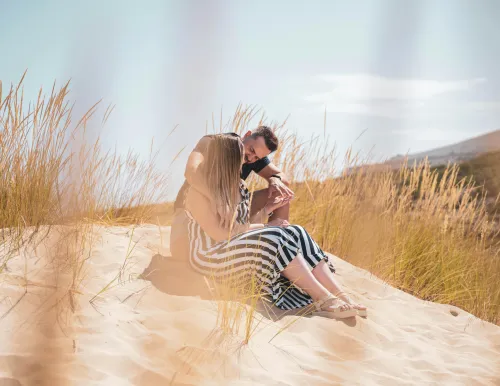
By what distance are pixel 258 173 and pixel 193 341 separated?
1.85m

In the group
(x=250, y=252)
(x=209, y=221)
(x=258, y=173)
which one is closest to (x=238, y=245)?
(x=250, y=252)

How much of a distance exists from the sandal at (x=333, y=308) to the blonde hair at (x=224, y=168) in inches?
26.7

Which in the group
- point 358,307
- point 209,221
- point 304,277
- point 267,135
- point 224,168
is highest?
point 267,135

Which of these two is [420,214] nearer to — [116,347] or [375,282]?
[375,282]

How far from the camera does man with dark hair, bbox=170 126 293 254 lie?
8.73 feet

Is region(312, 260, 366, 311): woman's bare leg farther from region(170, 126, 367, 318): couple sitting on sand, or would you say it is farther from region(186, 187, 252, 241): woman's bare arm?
region(186, 187, 252, 241): woman's bare arm

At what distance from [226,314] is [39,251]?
1053mm

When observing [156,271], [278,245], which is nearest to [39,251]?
[156,271]

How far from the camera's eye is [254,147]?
10.5 ft

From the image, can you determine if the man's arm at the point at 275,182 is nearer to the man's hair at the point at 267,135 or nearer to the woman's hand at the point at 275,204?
the woman's hand at the point at 275,204

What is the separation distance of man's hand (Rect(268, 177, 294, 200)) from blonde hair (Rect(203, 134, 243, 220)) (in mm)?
389

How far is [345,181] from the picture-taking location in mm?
4141

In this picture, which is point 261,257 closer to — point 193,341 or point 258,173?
point 193,341

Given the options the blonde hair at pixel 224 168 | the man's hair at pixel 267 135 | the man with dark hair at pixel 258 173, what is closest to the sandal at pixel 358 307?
the man with dark hair at pixel 258 173
